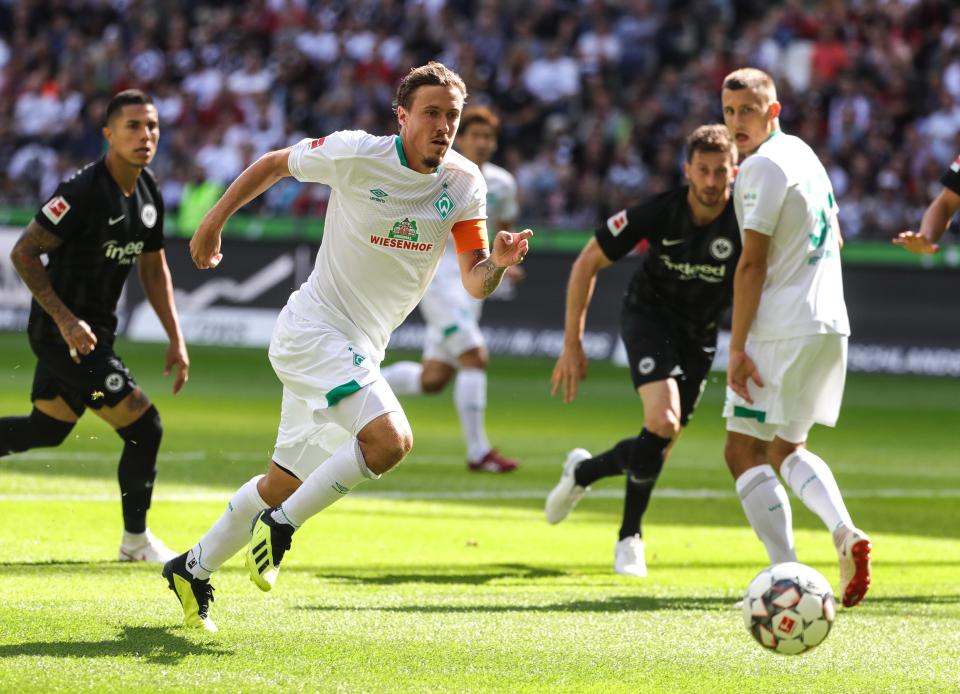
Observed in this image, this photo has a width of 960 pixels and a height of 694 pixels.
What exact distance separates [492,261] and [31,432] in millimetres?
3163

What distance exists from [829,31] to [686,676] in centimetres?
1856

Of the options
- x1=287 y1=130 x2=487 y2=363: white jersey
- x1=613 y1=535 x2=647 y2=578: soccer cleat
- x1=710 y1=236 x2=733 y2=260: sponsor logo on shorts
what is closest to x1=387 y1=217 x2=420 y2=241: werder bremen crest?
x1=287 y1=130 x2=487 y2=363: white jersey

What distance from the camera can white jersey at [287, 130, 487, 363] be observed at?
6285 mm

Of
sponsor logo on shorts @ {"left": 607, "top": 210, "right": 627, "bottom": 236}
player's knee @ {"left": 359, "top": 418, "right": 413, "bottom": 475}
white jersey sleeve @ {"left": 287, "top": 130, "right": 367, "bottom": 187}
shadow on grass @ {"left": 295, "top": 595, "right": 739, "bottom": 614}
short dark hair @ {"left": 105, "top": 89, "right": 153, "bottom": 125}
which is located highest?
short dark hair @ {"left": 105, "top": 89, "right": 153, "bottom": 125}

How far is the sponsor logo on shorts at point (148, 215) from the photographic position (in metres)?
7.90

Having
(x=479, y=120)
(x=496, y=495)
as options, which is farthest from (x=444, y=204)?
(x=479, y=120)

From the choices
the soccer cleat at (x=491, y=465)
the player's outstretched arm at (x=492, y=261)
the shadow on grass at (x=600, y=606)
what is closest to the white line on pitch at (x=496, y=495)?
the soccer cleat at (x=491, y=465)

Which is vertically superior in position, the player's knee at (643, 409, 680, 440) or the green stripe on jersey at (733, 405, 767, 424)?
the green stripe on jersey at (733, 405, 767, 424)

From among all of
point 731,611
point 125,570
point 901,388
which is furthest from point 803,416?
point 901,388

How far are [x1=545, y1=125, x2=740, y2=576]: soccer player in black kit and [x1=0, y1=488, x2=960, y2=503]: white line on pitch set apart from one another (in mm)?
2300

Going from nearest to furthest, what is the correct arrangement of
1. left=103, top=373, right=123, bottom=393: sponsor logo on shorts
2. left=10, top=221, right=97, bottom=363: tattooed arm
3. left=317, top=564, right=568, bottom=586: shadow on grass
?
left=10, top=221, right=97, bottom=363: tattooed arm → left=317, top=564, right=568, bottom=586: shadow on grass → left=103, top=373, right=123, bottom=393: sponsor logo on shorts

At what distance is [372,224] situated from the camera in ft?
20.6

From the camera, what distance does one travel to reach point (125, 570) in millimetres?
7438

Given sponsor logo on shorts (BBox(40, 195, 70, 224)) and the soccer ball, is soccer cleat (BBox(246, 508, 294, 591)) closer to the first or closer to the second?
the soccer ball
